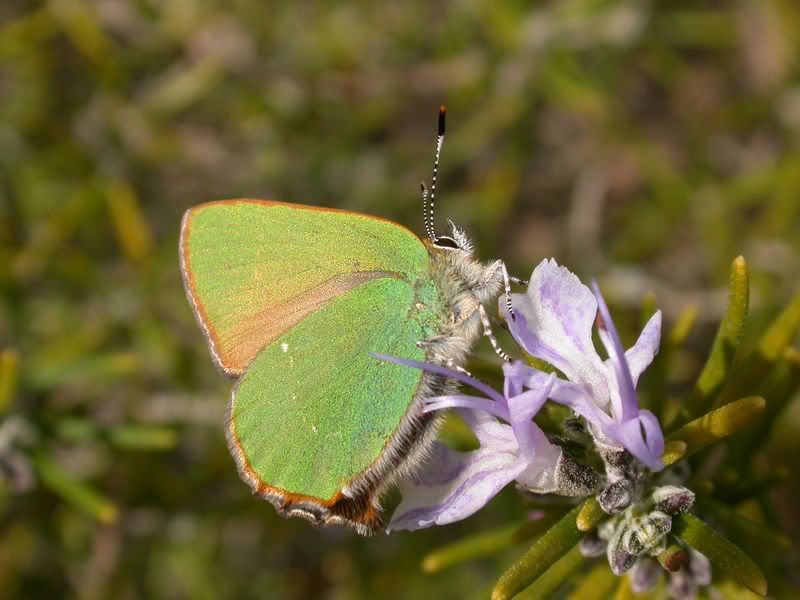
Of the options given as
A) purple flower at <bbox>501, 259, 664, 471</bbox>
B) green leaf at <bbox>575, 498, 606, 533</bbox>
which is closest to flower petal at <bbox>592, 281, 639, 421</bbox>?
purple flower at <bbox>501, 259, 664, 471</bbox>

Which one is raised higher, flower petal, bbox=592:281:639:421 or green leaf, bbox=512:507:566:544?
flower petal, bbox=592:281:639:421

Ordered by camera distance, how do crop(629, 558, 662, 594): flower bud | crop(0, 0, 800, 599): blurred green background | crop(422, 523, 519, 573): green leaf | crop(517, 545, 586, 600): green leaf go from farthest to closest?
1. crop(0, 0, 800, 599): blurred green background
2. crop(422, 523, 519, 573): green leaf
3. crop(629, 558, 662, 594): flower bud
4. crop(517, 545, 586, 600): green leaf

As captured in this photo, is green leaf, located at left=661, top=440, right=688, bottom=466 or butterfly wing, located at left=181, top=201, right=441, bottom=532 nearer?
green leaf, located at left=661, top=440, right=688, bottom=466

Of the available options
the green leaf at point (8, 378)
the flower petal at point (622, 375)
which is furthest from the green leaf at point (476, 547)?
the green leaf at point (8, 378)

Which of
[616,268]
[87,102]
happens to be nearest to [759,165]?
[616,268]

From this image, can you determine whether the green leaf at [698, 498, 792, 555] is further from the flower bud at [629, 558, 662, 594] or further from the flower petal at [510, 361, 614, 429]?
the flower petal at [510, 361, 614, 429]

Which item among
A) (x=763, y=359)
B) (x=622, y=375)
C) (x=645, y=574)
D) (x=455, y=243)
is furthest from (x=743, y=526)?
(x=455, y=243)

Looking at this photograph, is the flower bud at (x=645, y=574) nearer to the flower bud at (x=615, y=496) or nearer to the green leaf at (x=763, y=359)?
the flower bud at (x=615, y=496)

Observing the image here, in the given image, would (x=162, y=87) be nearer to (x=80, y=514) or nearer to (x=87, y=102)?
(x=87, y=102)
